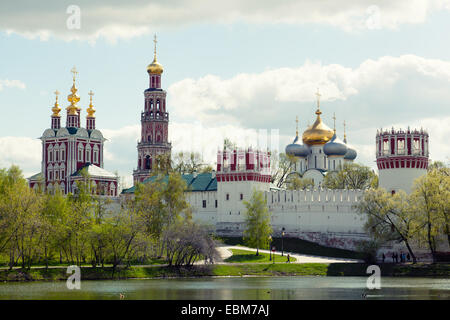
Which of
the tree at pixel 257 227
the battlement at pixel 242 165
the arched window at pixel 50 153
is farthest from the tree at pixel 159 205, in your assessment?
the arched window at pixel 50 153

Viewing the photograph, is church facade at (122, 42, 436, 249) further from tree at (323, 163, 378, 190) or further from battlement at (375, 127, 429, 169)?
tree at (323, 163, 378, 190)

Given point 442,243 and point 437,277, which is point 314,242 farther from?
point 437,277

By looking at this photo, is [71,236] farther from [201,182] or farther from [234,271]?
[201,182]

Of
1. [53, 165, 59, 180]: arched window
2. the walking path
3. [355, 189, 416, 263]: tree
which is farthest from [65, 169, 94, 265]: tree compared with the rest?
[53, 165, 59, 180]: arched window

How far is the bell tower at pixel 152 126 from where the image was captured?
120m

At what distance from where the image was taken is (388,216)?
70.9 metres

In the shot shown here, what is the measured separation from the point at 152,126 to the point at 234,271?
58.1 m

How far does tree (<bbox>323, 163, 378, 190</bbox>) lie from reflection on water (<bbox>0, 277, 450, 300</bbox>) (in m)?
39.9

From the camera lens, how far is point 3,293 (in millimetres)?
47156

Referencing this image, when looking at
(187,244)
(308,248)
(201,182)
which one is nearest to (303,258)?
(308,248)

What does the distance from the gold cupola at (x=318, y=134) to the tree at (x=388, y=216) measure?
4029 centimetres

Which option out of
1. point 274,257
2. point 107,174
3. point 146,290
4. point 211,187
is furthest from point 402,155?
point 107,174

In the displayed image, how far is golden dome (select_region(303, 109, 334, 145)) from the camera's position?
11144cm

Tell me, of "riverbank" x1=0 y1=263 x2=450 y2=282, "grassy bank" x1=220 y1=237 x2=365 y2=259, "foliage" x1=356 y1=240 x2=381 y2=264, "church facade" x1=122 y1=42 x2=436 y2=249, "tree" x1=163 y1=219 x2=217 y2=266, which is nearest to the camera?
"riverbank" x1=0 y1=263 x2=450 y2=282
